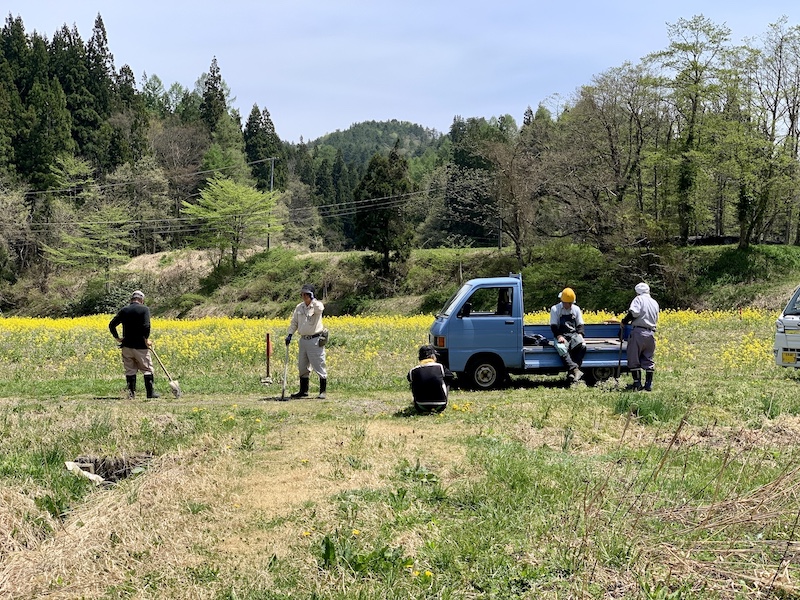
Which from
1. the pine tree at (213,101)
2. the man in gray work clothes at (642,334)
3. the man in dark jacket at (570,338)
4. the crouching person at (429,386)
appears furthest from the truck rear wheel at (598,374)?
the pine tree at (213,101)

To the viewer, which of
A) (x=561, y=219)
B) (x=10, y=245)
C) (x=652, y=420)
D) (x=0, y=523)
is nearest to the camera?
(x=0, y=523)

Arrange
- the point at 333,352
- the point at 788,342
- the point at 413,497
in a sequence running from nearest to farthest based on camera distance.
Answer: the point at 413,497 → the point at 788,342 → the point at 333,352

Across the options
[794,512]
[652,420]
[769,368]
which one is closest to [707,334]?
[769,368]

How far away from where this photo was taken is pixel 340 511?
538cm

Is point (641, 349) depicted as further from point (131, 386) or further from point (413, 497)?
point (131, 386)

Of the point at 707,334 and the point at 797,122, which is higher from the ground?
the point at 797,122

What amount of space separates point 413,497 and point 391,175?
39.6 meters

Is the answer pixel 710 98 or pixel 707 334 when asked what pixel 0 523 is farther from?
pixel 710 98

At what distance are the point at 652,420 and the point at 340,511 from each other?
4724 mm

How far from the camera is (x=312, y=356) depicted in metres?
11.5

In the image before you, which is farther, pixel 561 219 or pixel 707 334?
pixel 561 219

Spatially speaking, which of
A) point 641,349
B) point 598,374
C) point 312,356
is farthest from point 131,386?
point 641,349

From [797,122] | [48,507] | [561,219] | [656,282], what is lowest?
[48,507]

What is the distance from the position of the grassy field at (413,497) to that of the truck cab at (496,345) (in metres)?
0.74
